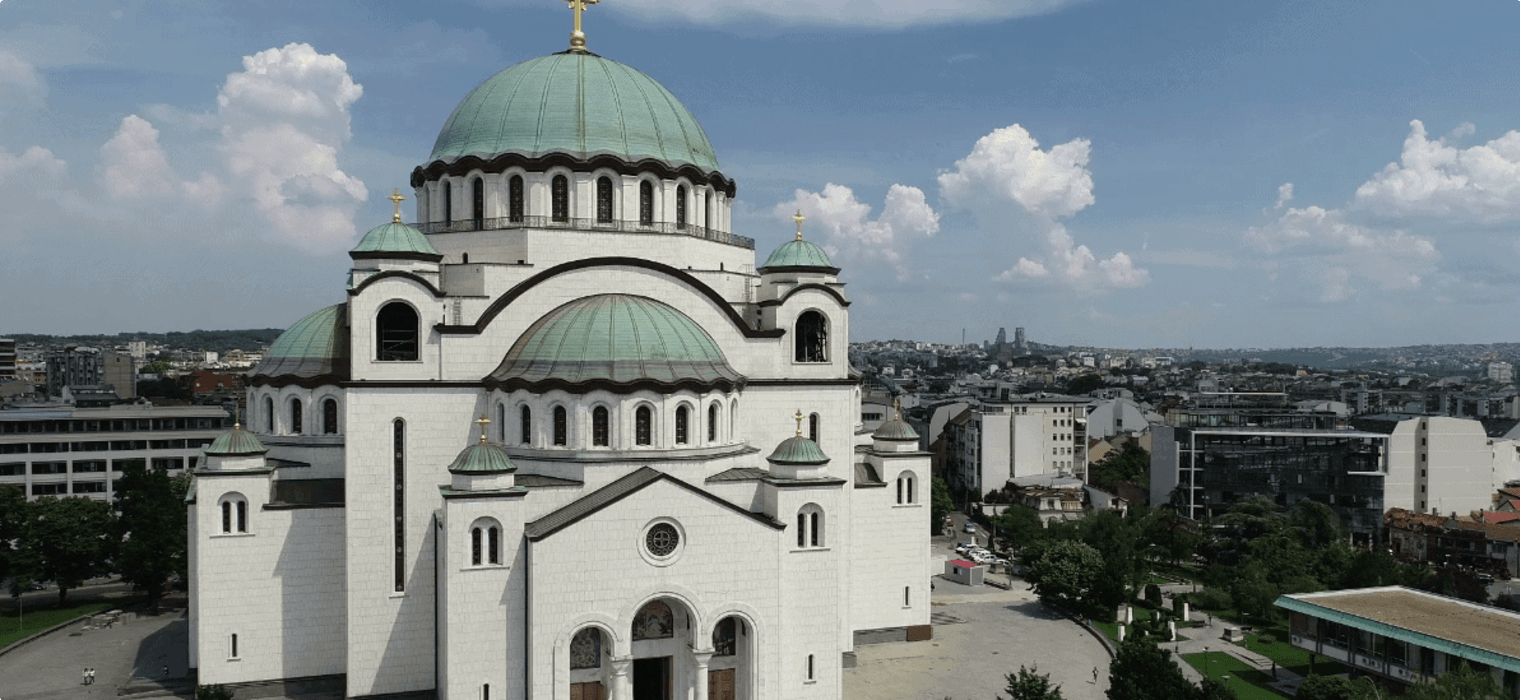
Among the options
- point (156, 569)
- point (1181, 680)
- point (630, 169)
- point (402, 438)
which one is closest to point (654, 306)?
point (630, 169)

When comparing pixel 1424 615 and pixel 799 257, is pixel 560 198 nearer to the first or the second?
pixel 799 257

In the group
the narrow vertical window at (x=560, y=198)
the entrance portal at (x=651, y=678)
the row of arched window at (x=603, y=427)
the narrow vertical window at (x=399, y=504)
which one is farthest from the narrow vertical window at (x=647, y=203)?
the entrance portal at (x=651, y=678)

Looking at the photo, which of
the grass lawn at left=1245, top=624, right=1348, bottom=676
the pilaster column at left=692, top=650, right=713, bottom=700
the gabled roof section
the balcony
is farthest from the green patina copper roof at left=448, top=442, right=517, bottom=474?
the grass lawn at left=1245, top=624, right=1348, bottom=676

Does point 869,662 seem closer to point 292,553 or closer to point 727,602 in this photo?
point 727,602

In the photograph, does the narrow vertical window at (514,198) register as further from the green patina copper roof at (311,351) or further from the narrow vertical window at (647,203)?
the green patina copper roof at (311,351)

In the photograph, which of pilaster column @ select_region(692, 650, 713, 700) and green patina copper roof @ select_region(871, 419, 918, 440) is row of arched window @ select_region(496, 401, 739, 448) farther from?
green patina copper roof @ select_region(871, 419, 918, 440)
